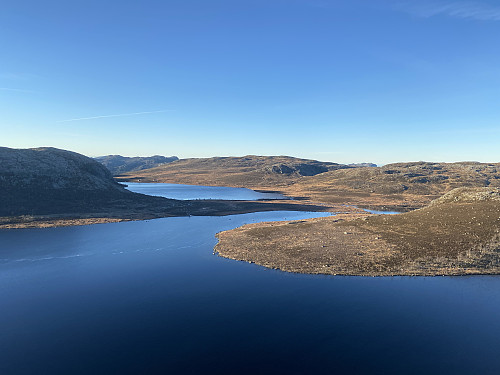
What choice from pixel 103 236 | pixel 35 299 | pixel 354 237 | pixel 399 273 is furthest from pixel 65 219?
pixel 399 273

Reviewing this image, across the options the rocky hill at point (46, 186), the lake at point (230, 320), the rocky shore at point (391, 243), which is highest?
the rocky hill at point (46, 186)

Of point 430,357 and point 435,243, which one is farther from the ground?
point 435,243

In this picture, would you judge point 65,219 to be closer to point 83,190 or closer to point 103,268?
point 83,190

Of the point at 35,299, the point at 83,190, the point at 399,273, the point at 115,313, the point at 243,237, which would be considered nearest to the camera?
the point at 115,313

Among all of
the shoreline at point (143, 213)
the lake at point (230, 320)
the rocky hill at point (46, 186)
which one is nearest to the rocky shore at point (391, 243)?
the lake at point (230, 320)

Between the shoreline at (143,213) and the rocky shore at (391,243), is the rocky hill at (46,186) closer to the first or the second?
the shoreline at (143,213)

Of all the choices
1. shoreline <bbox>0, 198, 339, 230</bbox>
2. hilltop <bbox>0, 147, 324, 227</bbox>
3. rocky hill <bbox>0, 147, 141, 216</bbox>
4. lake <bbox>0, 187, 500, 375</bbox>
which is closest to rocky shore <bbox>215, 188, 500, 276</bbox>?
lake <bbox>0, 187, 500, 375</bbox>

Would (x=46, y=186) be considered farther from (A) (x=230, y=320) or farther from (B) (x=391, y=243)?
(B) (x=391, y=243)

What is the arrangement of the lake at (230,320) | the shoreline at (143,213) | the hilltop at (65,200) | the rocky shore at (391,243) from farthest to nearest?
the hilltop at (65,200)
the shoreline at (143,213)
the rocky shore at (391,243)
the lake at (230,320)
